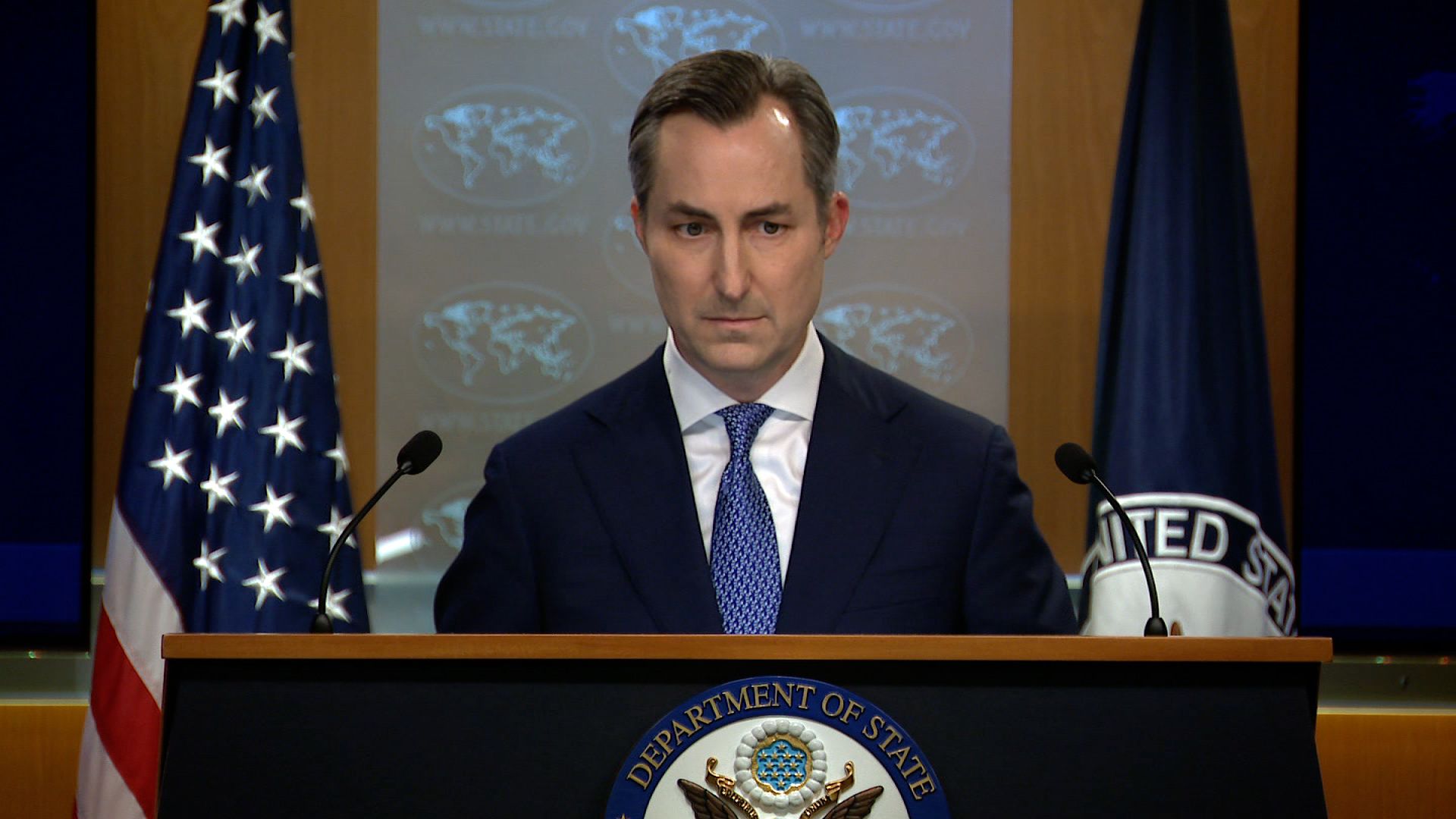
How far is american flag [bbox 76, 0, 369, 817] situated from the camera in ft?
10.5

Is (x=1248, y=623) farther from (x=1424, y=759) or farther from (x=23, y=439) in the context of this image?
(x=23, y=439)

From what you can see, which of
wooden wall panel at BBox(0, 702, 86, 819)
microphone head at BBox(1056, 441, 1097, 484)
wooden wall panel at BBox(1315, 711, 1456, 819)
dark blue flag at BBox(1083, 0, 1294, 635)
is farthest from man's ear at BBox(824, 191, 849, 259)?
wooden wall panel at BBox(0, 702, 86, 819)

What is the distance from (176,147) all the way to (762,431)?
7.59 feet

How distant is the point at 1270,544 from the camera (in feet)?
11.1

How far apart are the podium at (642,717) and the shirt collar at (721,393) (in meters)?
0.82

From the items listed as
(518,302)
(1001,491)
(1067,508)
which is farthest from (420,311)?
(1001,491)

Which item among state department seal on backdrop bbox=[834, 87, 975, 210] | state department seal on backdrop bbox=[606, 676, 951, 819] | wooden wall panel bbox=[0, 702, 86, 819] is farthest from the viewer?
state department seal on backdrop bbox=[834, 87, 975, 210]

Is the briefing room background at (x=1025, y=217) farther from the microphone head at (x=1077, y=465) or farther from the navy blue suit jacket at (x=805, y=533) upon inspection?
the microphone head at (x=1077, y=465)

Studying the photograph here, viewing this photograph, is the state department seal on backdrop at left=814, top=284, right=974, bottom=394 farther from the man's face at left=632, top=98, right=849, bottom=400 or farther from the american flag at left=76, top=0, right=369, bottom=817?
the man's face at left=632, top=98, right=849, bottom=400

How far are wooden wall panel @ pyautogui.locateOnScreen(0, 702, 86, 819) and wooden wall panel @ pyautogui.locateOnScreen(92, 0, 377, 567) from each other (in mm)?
427

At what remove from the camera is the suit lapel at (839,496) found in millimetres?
1982

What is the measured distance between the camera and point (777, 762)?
136cm

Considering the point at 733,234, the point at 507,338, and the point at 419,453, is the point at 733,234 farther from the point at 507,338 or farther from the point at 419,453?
the point at 507,338

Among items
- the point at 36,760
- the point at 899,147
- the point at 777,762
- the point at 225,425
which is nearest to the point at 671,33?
the point at 899,147
